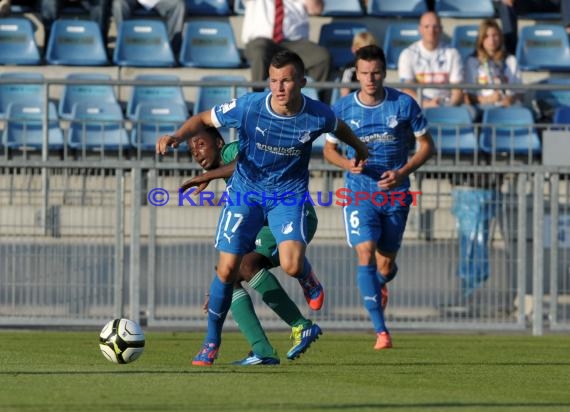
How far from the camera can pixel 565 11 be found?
787 inches

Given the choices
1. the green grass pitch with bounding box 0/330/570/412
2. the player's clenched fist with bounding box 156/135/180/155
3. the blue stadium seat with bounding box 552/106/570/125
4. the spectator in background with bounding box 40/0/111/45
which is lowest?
the green grass pitch with bounding box 0/330/570/412

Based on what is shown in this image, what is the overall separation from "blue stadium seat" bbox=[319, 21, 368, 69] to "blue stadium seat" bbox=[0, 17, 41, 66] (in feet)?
12.7

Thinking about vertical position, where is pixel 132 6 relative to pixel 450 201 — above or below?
above

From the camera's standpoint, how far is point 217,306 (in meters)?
9.83

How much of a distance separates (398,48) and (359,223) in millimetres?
7360

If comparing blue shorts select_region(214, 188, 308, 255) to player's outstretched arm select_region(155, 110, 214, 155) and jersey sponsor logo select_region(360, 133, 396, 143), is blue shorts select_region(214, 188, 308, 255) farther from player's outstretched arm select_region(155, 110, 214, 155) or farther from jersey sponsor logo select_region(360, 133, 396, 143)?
jersey sponsor logo select_region(360, 133, 396, 143)

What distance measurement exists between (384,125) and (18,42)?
7.89 meters

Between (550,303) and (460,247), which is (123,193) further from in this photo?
(550,303)

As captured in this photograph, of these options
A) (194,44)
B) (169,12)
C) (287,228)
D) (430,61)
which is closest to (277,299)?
(287,228)

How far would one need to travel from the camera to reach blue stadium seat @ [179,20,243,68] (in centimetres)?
1903

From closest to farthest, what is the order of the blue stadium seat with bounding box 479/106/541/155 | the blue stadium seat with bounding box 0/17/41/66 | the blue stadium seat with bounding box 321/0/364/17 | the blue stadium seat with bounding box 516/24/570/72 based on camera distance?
the blue stadium seat with bounding box 479/106/541/155 < the blue stadium seat with bounding box 0/17/41/66 < the blue stadium seat with bounding box 516/24/570/72 < the blue stadium seat with bounding box 321/0/364/17

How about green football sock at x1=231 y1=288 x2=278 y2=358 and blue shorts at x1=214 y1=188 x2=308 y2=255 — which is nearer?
blue shorts at x1=214 y1=188 x2=308 y2=255

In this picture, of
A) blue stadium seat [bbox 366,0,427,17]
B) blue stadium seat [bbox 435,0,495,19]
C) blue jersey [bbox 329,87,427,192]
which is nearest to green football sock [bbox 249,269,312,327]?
blue jersey [bbox 329,87,427,192]

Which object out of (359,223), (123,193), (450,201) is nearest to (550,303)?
(450,201)
